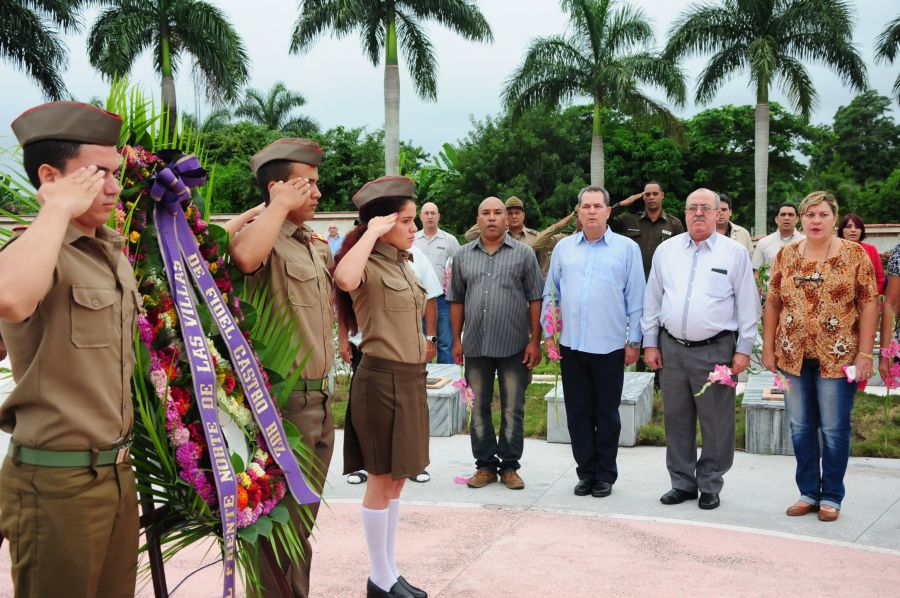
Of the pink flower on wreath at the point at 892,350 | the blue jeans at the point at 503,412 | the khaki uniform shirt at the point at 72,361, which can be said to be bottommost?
the blue jeans at the point at 503,412

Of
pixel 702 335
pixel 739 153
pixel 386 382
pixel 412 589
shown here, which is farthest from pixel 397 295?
pixel 739 153

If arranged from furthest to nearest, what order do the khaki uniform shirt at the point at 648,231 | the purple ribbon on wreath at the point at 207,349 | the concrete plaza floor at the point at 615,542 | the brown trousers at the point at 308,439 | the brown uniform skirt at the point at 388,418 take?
the khaki uniform shirt at the point at 648,231 < the concrete plaza floor at the point at 615,542 < the brown uniform skirt at the point at 388,418 < the brown trousers at the point at 308,439 < the purple ribbon on wreath at the point at 207,349

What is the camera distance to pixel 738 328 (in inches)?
220

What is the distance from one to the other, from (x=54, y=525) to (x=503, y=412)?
4.26 meters

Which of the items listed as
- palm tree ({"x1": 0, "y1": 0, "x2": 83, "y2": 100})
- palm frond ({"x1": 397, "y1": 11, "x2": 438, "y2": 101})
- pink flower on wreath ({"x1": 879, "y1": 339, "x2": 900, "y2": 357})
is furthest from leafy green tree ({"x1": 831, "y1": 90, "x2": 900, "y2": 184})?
pink flower on wreath ({"x1": 879, "y1": 339, "x2": 900, "y2": 357})

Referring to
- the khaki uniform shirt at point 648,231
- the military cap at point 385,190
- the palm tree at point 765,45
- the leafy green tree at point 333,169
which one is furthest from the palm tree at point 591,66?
the military cap at point 385,190

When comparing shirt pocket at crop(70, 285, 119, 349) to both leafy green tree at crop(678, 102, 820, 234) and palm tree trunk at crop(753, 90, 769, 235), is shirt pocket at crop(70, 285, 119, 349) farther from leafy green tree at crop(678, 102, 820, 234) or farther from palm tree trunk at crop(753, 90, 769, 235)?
leafy green tree at crop(678, 102, 820, 234)

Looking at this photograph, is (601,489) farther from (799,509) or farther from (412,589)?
(412,589)

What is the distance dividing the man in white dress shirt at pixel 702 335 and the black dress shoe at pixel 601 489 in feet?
1.18

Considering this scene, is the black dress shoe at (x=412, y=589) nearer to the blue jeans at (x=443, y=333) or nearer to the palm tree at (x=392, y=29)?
the blue jeans at (x=443, y=333)

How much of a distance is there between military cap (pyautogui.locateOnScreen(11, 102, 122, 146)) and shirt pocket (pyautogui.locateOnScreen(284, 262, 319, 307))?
1.23 m

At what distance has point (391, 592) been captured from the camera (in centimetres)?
404

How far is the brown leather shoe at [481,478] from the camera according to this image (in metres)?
6.11

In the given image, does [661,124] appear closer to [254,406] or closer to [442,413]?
[442,413]
